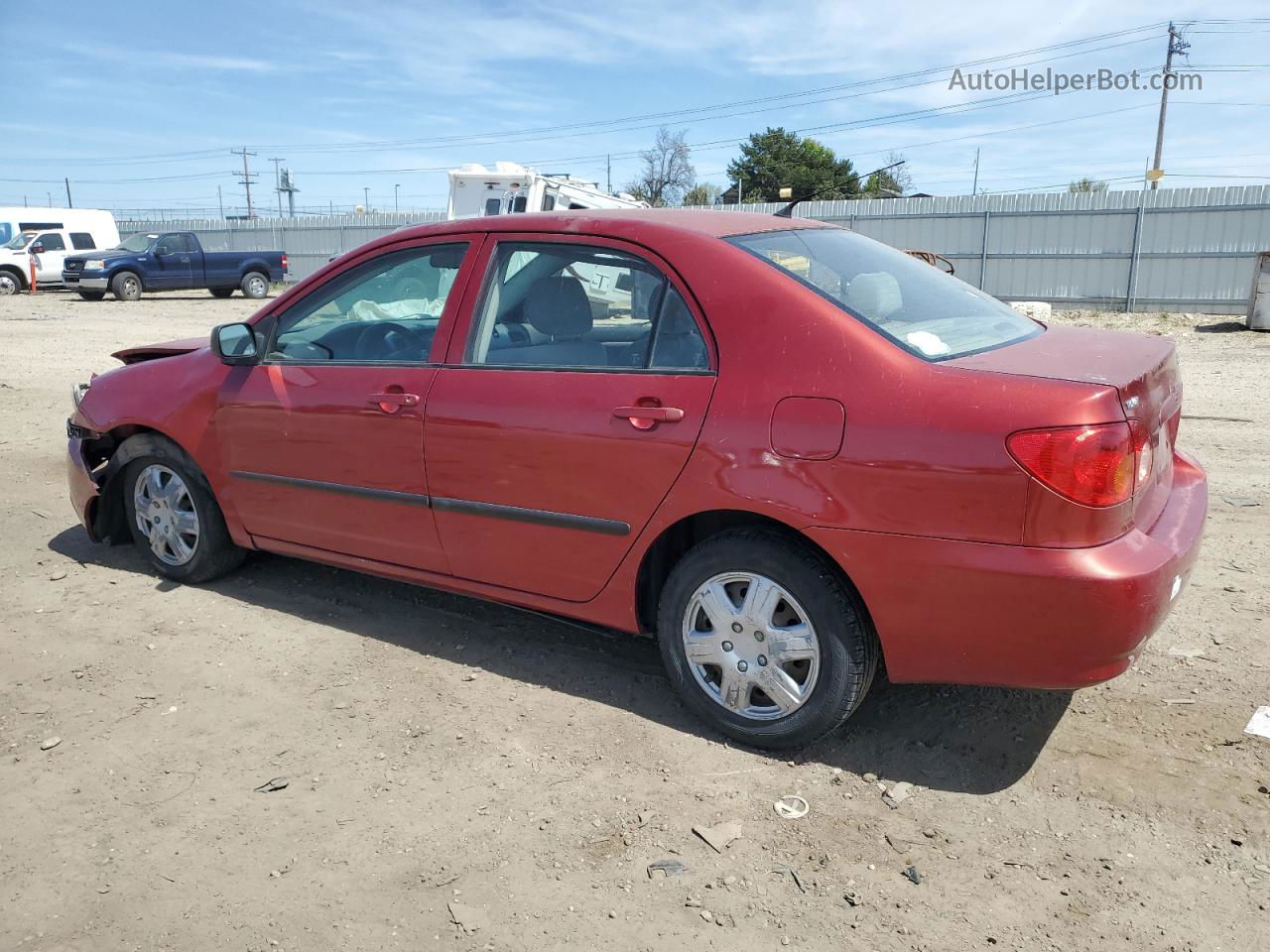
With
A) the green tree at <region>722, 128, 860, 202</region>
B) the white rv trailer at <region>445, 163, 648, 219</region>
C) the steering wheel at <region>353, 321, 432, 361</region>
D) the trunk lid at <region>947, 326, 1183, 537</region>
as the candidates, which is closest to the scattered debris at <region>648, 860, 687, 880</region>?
the trunk lid at <region>947, 326, 1183, 537</region>

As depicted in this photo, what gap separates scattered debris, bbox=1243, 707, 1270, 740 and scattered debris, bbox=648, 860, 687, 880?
195 centimetres

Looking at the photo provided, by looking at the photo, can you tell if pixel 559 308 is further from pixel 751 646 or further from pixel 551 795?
pixel 551 795

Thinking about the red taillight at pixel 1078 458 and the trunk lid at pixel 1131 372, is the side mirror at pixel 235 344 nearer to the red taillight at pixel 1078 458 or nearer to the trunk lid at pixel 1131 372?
the trunk lid at pixel 1131 372

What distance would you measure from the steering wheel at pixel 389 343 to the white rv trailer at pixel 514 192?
48.4 feet

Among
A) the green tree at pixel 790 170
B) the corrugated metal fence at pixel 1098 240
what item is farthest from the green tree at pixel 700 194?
the corrugated metal fence at pixel 1098 240

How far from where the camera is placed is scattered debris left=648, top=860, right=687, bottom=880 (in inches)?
107

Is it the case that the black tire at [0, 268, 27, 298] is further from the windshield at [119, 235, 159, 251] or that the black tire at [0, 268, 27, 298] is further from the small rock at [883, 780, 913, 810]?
the small rock at [883, 780, 913, 810]

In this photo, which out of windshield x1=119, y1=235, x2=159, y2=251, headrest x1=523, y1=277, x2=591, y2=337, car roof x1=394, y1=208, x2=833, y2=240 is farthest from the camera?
windshield x1=119, y1=235, x2=159, y2=251

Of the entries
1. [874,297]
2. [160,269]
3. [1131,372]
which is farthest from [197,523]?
[160,269]

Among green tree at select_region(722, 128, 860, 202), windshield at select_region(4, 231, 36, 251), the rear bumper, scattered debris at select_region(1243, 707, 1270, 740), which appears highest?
green tree at select_region(722, 128, 860, 202)

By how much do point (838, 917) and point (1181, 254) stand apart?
73.6 ft

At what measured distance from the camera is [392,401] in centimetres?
387

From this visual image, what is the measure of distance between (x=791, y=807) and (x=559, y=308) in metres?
1.86

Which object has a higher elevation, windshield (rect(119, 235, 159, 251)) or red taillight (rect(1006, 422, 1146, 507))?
windshield (rect(119, 235, 159, 251))
